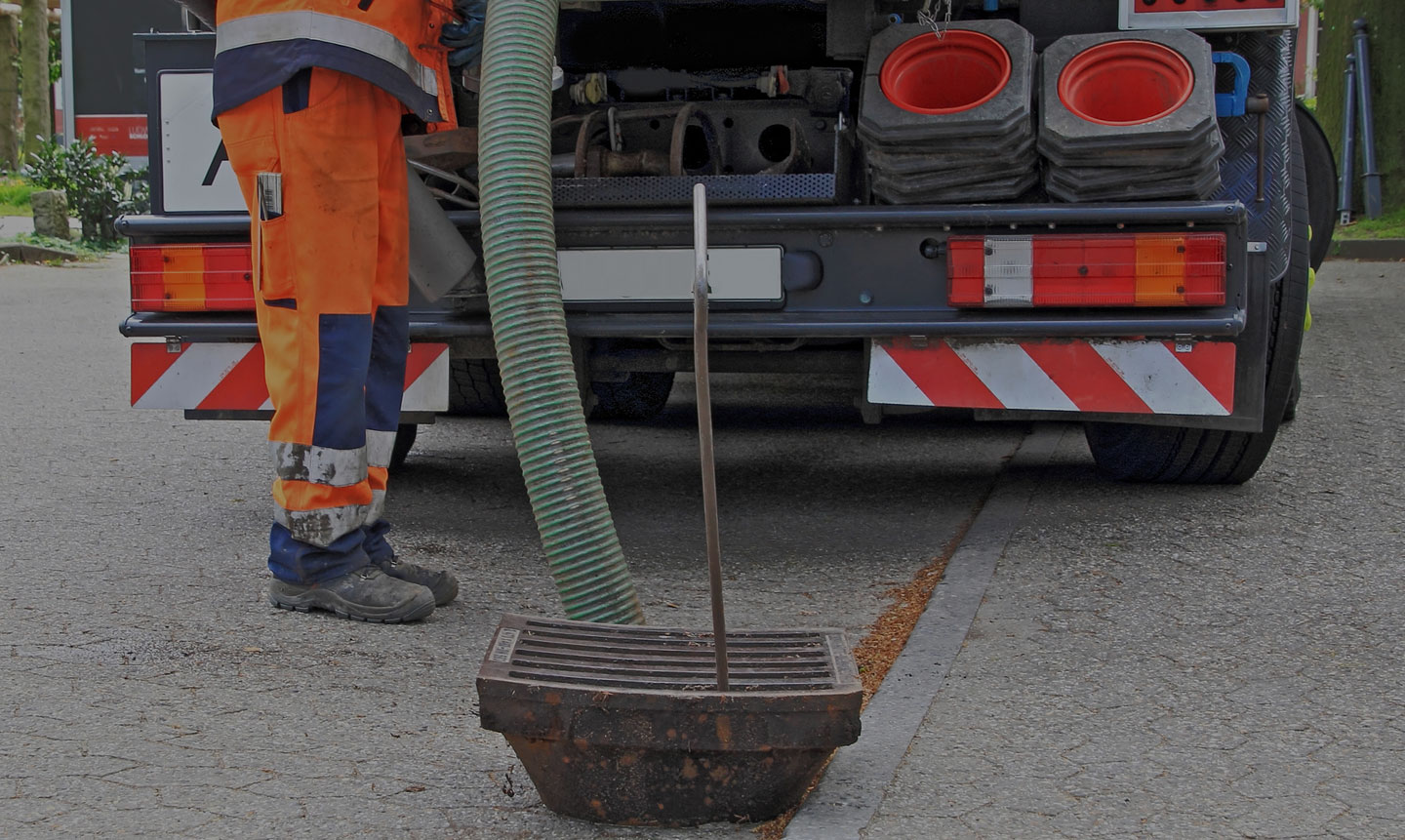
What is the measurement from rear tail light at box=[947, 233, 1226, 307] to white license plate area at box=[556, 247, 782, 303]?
0.46m

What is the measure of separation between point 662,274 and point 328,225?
93 cm

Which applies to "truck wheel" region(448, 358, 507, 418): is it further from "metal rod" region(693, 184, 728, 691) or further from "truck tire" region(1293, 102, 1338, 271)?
"metal rod" region(693, 184, 728, 691)

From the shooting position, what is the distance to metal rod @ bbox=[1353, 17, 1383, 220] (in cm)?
1401

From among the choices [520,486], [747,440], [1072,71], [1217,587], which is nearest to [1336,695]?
[1217,587]

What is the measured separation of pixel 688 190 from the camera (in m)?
3.64

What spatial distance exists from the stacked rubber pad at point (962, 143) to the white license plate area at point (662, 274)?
1.14ft

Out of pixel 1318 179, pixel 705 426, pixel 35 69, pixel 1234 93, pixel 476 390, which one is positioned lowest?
pixel 476 390

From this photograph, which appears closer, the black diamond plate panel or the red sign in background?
the black diamond plate panel

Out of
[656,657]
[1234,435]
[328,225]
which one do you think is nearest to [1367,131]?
[1234,435]

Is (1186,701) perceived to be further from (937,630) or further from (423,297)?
(423,297)

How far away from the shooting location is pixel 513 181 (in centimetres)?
276

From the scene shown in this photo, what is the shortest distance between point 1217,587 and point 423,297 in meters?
2.02

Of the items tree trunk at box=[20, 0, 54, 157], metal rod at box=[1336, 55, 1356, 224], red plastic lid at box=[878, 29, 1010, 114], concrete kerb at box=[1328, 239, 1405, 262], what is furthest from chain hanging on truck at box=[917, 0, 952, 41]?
tree trunk at box=[20, 0, 54, 157]

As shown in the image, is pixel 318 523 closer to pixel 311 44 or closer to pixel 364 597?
pixel 364 597
